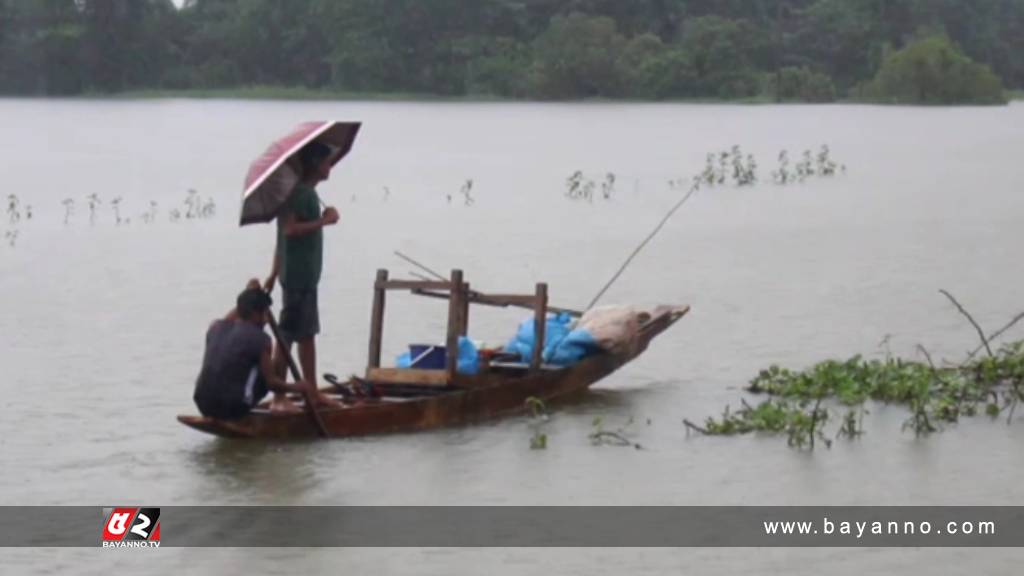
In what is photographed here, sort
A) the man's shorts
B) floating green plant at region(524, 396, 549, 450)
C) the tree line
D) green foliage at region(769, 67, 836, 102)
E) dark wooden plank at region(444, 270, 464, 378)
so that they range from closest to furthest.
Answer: the man's shorts, dark wooden plank at region(444, 270, 464, 378), floating green plant at region(524, 396, 549, 450), green foliage at region(769, 67, 836, 102), the tree line

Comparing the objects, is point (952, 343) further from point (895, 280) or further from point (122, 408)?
point (122, 408)

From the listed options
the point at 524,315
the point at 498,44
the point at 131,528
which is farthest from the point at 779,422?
the point at 498,44

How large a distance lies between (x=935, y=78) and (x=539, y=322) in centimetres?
5812

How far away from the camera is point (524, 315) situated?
15.9m

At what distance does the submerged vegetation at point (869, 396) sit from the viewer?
10.8 metres

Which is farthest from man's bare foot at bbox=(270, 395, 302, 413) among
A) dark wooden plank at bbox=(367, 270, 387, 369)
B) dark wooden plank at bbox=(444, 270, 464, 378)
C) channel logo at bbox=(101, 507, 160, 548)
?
channel logo at bbox=(101, 507, 160, 548)

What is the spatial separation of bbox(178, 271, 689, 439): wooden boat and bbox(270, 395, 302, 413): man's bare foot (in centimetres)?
7

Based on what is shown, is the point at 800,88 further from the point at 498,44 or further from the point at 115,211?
the point at 115,211

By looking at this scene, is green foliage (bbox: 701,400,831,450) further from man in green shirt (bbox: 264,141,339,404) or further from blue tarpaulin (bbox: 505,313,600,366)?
man in green shirt (bbox: 264,141,339,404)

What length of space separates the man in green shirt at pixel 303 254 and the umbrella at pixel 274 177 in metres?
0.06

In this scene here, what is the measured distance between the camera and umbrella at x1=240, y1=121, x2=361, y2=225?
10.2 meters

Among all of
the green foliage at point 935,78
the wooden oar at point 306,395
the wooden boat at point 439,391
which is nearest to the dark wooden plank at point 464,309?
the wooden boat at point 439,391

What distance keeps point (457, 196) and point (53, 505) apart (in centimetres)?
2076

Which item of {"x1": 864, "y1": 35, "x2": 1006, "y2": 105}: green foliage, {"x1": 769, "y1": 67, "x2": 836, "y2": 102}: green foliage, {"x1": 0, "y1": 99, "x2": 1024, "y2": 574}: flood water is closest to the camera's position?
{"x1": 0, "y1": 99, "x2": 1024, "y2": 574}: flood water
